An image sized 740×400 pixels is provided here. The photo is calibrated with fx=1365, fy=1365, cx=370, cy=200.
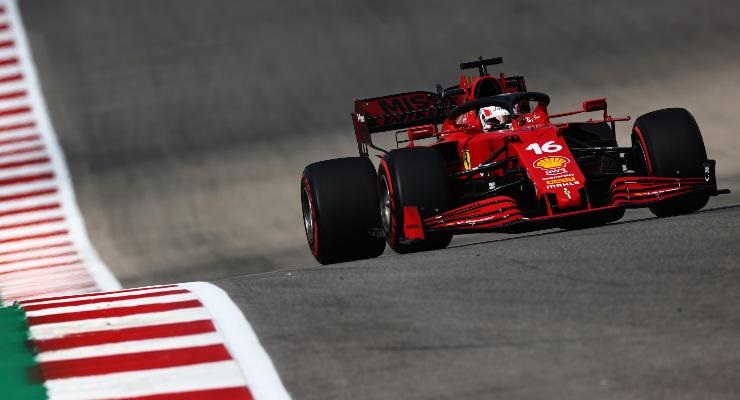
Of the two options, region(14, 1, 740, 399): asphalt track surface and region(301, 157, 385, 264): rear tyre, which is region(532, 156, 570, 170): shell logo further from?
region(301, 157, 385, 264): rear tyre

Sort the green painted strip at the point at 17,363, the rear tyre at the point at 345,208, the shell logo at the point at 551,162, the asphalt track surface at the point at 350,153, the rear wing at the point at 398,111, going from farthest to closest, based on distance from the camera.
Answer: the rear wing at the point at 398,111 < the rear tyre at the point at 345,208 < the shell logo at the point at 551,162 < the green painted strip at the point at 17,363 < the asphalt track surface at the point at 350,153

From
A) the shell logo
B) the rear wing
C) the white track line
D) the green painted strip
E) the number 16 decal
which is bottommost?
the white track line

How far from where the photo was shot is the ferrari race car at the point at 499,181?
346 inches

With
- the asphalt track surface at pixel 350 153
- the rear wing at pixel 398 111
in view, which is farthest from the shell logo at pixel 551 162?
the rear wing at pixel 398 111

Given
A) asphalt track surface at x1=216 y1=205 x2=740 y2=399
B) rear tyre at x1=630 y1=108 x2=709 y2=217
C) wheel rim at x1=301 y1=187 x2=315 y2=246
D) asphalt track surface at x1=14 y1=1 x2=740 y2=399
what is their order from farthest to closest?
wheel rim at x1=301 y1=187 x2=315 y2=246 < rear tyre at x1=630 y1=108 x2=709 y2=217 < asphalt track surface at x1=14 y1=1 x2=740 y2=399 < asphalt track surface at x1=216 y1=205 x2=740 y2=399

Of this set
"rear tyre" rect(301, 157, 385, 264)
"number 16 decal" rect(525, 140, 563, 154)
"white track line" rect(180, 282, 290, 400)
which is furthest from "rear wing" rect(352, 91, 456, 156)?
"white track line" rect(180, 282, 290, 400)

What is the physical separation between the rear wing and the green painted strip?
4928 millimetres

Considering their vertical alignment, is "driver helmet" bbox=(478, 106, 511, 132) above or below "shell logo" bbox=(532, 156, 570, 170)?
above

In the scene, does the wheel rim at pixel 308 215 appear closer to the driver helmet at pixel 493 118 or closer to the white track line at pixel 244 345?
the driver helmet at pixel 493 118

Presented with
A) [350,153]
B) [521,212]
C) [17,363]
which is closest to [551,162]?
[521,212]

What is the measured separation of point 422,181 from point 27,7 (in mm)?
10044

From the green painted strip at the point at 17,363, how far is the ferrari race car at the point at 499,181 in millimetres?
2849

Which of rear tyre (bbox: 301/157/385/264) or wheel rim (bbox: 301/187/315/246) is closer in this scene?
rear tyre (bbox: 301/157/385/264)

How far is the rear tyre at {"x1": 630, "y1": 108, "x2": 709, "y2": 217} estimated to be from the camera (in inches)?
363
